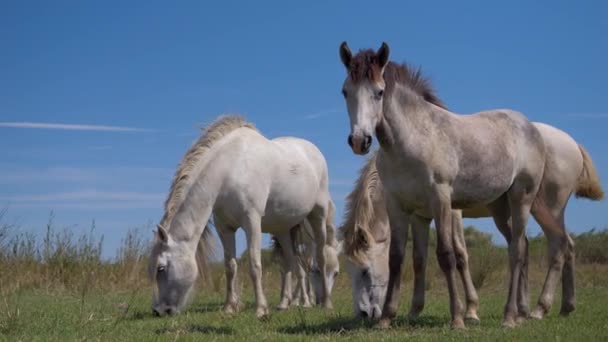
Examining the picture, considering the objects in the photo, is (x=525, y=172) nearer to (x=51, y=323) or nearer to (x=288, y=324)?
(x=288, y=324)

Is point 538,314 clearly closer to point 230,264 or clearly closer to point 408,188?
point 408,188

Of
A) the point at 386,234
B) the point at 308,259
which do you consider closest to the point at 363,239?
the point at 386,234

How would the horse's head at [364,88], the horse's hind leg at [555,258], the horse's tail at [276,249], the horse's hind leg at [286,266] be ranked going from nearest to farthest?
the horse's head at [364,88]
the horse's hind leg at [555,258]
the horse's hind leg at [286,266]
the horse's tail at [276,249]

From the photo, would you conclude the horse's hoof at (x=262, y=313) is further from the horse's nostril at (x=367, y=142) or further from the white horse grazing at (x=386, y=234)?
the horse's nostril at (x=367, y=142)

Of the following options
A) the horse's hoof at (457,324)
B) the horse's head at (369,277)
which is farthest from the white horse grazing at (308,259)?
the horse's hoof at (457,324)

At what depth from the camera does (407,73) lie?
6.80m

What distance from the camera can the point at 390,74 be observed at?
6395 millimetres

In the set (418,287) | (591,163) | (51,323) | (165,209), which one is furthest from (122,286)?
(591,163)

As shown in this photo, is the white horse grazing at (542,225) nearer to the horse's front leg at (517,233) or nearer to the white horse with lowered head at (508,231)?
the white horse with lowered head at (508,231)

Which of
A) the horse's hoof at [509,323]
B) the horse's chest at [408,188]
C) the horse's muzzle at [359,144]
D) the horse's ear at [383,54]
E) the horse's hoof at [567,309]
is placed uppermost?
the horse's ear at [383,54]

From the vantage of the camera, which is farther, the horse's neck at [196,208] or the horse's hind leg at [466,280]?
the horse's neck at [196,208]

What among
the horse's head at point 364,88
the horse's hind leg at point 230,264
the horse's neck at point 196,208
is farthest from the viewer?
the horse's hind leg at point 230,264

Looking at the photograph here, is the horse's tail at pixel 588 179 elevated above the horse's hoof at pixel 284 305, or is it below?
above

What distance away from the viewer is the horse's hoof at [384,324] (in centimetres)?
659
